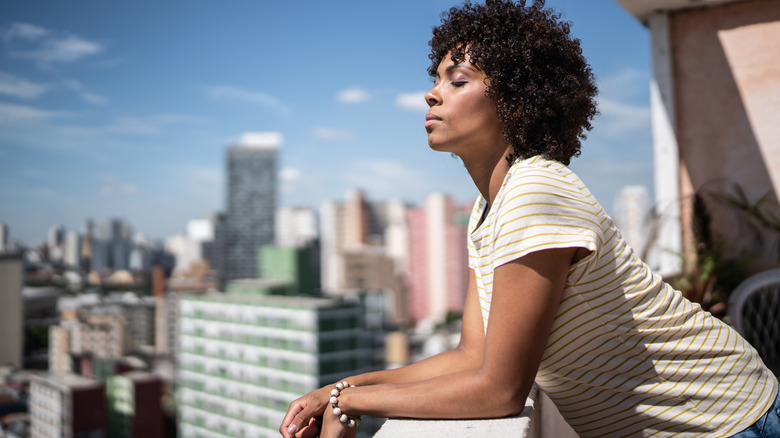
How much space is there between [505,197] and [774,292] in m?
2.10

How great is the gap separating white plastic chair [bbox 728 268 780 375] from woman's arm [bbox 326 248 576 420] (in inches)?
70.0

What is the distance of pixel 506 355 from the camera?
0.73 metres

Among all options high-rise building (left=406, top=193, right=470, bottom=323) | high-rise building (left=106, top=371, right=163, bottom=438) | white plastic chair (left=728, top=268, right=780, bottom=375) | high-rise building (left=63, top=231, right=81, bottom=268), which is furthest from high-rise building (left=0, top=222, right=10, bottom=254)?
white plastic chair (left=728, top=268, right=780, bottom=375)

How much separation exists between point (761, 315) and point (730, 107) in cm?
117

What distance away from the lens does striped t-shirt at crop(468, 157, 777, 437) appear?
76 centimetres

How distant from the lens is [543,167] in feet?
2.59

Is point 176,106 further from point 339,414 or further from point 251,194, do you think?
point 339,414

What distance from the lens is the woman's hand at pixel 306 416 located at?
0.91m

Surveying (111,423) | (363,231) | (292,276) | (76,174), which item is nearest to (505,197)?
(111,423)

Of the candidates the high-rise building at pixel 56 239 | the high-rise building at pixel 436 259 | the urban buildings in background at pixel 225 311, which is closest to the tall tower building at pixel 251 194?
the urban buildings in background at pixel 225 311

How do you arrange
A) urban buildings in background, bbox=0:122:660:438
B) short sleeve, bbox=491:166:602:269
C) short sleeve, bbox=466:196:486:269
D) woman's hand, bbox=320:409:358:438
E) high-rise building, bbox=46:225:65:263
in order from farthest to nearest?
1. high-rise building, bbox=46:225:65:263
2. urban buildings in background, bbox=0:122:660:438
3. short sleeve, bbox=466:196:486:269
4. woman's hand, bbox=320:409:358:438
5. short sleeve, bbox=491:166:602:269

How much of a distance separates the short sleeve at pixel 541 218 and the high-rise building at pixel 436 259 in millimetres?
48061

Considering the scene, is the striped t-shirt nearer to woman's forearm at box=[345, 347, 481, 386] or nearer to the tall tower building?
woman's forearm at box=[345, 347, 481, 386]

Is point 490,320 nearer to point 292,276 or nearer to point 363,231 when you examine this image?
point 292,276
